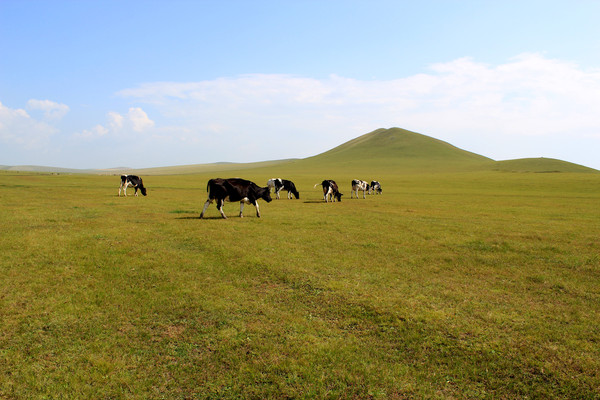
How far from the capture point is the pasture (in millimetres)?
5488

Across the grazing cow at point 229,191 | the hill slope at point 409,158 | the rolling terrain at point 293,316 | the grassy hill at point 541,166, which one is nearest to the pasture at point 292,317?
the rolling terrain at point 293,316

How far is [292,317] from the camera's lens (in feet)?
24.7

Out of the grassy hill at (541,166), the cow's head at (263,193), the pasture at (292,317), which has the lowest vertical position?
the pasture at (292,317)

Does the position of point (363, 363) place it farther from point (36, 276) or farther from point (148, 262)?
point (36, 276)

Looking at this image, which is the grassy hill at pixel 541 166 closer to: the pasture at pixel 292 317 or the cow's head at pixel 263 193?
the cow's head at pixel 263 193

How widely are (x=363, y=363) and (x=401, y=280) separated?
4.45 m

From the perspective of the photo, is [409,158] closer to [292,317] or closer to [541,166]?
[541,166]

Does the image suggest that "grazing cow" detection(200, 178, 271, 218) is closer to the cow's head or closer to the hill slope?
the cow's head

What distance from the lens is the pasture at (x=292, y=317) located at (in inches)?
216

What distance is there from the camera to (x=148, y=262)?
10969mm

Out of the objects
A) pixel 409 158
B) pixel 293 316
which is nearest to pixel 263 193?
pixel 293 316

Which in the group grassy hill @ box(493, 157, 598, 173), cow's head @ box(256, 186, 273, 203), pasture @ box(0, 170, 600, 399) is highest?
grassy hill @ box(493, 157, 598, 173)

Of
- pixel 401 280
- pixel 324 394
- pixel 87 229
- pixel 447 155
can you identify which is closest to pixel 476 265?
pixel 401 280

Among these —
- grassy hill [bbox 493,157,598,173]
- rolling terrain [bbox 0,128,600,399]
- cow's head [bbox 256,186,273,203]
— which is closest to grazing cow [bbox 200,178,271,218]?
cow's head [bbox 256,186,273,203]
